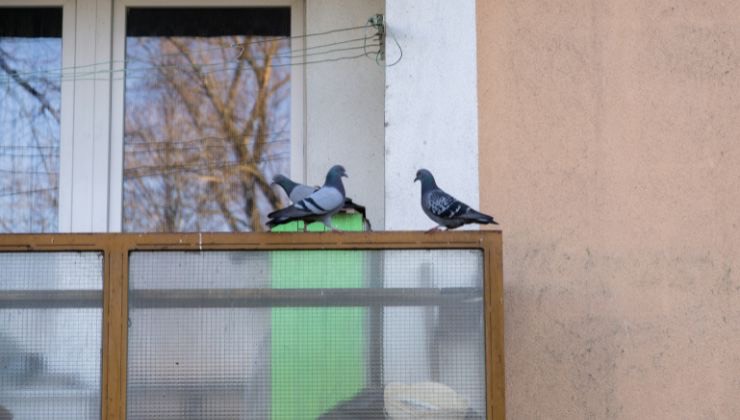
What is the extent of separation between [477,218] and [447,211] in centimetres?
14

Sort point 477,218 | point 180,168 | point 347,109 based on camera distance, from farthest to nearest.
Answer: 1. point 180,168
2. point 347,109
3. point 477,218

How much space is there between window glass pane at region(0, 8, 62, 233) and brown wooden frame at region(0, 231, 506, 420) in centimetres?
163

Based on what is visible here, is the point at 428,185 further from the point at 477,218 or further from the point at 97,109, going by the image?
the point at 97,109

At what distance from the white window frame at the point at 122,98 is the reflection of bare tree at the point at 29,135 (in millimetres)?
309

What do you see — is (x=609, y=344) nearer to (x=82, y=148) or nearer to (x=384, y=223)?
(x=384, y=223)

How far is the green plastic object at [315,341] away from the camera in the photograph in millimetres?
6227

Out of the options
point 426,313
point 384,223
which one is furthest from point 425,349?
point 384,223

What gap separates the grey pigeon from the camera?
7.06 m

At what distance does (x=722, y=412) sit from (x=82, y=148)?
11.8 feet

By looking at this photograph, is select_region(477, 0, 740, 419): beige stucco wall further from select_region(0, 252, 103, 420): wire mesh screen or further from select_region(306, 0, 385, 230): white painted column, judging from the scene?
select_region(0, 252, 103, 420): wire mesh screen

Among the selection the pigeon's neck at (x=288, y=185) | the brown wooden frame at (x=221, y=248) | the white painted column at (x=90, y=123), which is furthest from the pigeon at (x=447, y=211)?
the white painted column at (x=90, y=123)

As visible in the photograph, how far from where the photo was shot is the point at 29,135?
7922 millimetres

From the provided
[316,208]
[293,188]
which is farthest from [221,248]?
[293,188]

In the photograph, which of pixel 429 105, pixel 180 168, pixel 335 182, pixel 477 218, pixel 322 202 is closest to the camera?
pixel 477 218
